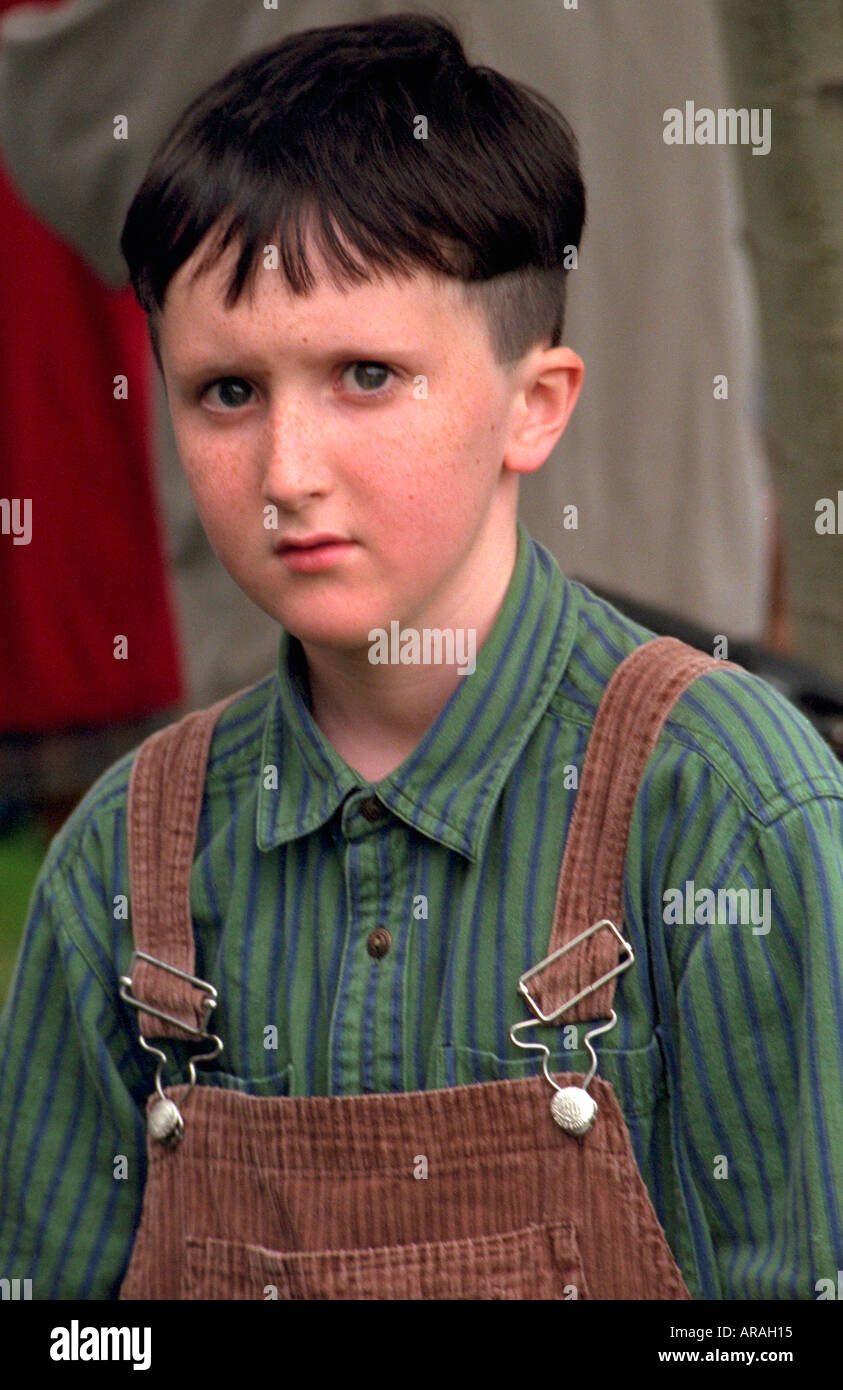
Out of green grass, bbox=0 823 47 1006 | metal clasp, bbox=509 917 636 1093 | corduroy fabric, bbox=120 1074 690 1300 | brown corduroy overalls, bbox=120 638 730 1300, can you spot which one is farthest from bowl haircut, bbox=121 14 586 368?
green grass, bbox=0 823 47 1006

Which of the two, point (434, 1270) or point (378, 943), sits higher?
point (378, 943)

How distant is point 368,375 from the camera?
3.45 feet

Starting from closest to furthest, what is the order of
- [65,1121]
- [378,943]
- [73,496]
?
[378,943], [65,1121], [73,496]

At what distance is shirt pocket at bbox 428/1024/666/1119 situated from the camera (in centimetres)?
107

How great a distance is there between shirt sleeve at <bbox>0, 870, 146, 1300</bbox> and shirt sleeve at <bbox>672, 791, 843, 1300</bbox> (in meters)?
0.41

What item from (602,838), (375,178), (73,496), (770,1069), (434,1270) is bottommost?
(434,1270)

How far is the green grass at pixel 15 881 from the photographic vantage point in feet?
10.1

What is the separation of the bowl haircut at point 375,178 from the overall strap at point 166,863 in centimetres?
29

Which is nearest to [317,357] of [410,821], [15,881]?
[410,821]

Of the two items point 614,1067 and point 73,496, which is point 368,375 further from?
point 73,496

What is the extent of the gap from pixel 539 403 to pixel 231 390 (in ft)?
0.74

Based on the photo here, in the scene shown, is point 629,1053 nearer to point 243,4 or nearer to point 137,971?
point 137,971

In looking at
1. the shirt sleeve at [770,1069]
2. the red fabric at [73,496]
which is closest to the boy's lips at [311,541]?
the shirt sleeve at [770,1069]

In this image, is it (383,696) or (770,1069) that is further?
(383,696)
